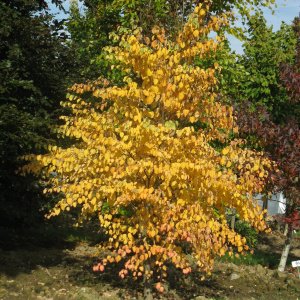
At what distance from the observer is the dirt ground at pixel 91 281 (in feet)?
27.6

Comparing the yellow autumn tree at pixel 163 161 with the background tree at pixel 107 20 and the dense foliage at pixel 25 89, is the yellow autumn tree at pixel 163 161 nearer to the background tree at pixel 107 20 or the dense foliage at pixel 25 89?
the dense foliage at pixel 25 89

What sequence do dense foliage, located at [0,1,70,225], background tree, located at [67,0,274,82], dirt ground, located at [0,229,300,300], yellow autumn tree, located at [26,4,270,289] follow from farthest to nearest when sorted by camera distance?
background tree, located at [67,0,274,82] < dirt ground, located at [0,229,300,300] < dense foliage, located at [0,1,70,225] < yellow autumn tree, located at [26,4,270,289]

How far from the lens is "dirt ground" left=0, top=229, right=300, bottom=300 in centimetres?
840

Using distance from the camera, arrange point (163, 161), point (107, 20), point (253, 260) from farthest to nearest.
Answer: point (107, 20)
point (253, 260)
point (163, 161)

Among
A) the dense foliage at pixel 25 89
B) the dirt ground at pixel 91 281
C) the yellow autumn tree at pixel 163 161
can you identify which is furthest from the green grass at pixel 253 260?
the yellow autumn tree at pixel 163 161

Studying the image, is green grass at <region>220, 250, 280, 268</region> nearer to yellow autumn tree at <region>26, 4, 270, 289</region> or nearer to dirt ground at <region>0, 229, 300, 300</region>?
dirt ground at <region>0, 229, 300, 300</region>

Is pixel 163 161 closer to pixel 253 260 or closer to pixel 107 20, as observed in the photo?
pixel 253 260

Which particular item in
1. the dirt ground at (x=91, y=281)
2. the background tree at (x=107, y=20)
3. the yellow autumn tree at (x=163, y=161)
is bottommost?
the dirt ground at (x=91, y=281)

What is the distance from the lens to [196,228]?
20.5 feet

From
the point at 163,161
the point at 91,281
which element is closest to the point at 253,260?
the point at 91,281

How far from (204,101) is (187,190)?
1446mm

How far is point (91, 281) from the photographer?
9164 millimetres

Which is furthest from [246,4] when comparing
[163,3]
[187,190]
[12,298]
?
[12,298]

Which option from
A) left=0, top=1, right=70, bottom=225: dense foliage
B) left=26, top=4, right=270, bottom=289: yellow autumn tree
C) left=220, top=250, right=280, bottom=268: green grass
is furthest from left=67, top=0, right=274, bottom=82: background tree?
left=220, top=250, right=280, bottom=268: green grass
